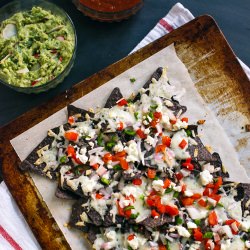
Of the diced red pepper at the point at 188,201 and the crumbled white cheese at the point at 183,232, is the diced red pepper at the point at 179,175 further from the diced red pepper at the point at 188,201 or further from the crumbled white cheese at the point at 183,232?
the crumbled white cheese at the point at 183,232

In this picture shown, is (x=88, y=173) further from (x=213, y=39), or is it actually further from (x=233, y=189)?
(x=213, y=39)

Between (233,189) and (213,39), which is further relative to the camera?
(213,39)

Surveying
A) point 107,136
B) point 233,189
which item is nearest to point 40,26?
point 107,136

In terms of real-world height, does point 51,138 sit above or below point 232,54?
below

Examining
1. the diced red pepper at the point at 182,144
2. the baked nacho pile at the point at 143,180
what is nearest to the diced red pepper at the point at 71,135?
Answer: the baked nacho pile at the point at 143,180

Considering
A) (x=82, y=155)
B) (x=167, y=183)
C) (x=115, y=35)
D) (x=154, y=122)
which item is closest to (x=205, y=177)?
(x=167, y=183)

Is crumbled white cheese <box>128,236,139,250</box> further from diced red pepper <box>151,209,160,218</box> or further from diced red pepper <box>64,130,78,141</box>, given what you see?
diced red pepper <box>64,130,78,141</box>
